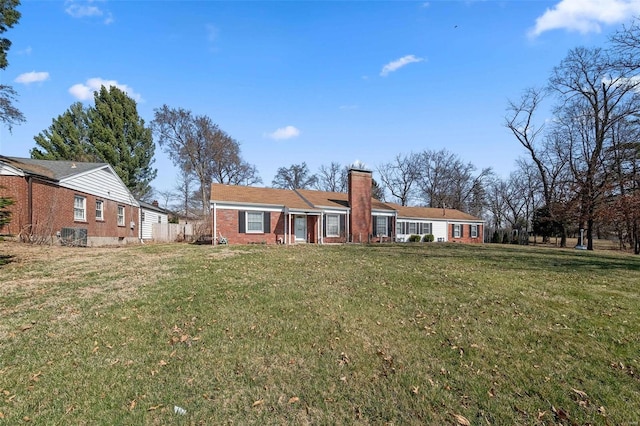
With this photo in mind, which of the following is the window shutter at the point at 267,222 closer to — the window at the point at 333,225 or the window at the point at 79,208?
the window at the point at 333,225

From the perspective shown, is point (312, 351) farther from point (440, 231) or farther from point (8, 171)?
point (440, 231)

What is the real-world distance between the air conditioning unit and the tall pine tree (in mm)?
16729

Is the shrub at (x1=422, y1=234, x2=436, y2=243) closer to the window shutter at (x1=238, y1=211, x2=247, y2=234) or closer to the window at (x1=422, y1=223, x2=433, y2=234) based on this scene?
the window at (x1=422, y1=223, x2=433, y2=234)

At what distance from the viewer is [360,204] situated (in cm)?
2331

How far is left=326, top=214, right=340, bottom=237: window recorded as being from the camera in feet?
73.2

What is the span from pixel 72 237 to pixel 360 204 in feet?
54.3

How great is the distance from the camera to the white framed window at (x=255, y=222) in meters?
19.6

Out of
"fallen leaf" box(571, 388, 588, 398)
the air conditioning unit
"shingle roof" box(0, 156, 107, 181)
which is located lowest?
"fallen leaf" box(571, 388, 588, 398)

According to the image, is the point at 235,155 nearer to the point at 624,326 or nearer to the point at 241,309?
the point at 241,309

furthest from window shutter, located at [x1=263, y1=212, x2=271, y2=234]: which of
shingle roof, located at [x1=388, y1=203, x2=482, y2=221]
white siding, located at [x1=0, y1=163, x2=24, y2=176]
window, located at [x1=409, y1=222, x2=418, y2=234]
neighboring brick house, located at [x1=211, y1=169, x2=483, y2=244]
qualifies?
window, located at [x1=409, y1=222, x2=418, y2=234]

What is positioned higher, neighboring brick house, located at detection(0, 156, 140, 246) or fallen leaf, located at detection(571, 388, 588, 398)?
neighboring brick house, located at detection(0, 156, 140, 246)

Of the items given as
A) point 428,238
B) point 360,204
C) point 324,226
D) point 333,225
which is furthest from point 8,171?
point 428,238

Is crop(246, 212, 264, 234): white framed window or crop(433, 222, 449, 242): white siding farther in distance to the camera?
crop(433, 222, 449, 242): white siding

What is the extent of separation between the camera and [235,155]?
127 feet
